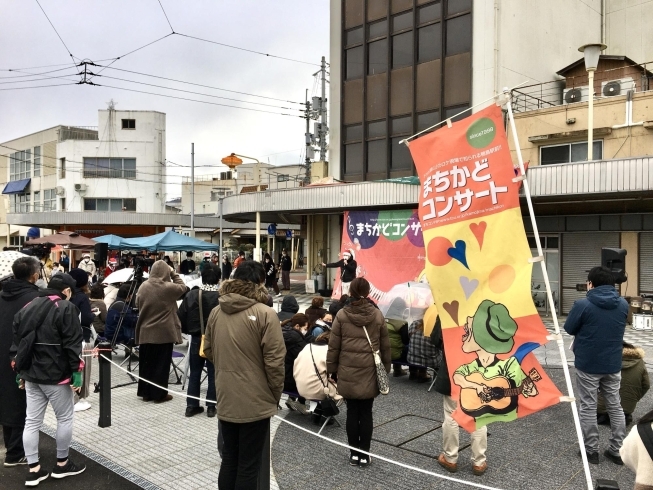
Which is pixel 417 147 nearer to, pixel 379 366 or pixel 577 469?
pixel 379 366

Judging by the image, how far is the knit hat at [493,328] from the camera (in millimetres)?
3926

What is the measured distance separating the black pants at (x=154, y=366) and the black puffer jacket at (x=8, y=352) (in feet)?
7.00

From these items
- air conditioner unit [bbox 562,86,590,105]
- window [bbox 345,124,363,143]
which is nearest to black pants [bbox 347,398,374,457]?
air conditioner unit [bbox 562,86,590,105]

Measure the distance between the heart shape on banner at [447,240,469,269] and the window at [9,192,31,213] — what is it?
167 feet

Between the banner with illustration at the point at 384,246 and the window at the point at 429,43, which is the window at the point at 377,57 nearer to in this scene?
the window at the point at 429,43

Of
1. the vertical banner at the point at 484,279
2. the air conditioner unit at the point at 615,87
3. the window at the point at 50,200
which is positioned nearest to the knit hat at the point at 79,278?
the vertical banner at the point at 484,279

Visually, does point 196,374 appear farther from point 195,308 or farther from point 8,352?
point 8,352

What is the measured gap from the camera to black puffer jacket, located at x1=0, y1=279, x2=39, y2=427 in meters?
5.23

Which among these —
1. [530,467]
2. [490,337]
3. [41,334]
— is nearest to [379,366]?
[490,337]

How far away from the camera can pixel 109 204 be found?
43156mm

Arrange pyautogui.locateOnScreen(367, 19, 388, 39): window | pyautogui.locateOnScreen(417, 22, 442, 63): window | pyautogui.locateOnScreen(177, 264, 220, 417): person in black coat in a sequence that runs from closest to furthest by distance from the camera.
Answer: pyautogui.locateOnScreen(177, 264, 220, 417): person in black coat → pyautogui.locateOnScreen(417, 22, 442, 63): window → pyautogui.locateOnScreen(367, 19, 388, 39): window

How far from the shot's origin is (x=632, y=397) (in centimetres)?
637

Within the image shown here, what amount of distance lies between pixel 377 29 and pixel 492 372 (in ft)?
64.7

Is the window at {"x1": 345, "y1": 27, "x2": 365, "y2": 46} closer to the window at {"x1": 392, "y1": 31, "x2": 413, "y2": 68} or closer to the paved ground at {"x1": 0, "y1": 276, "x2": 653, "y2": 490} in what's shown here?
the window at {"x1": 392, "y1": 31, "x2": 413, "y2": 68}
